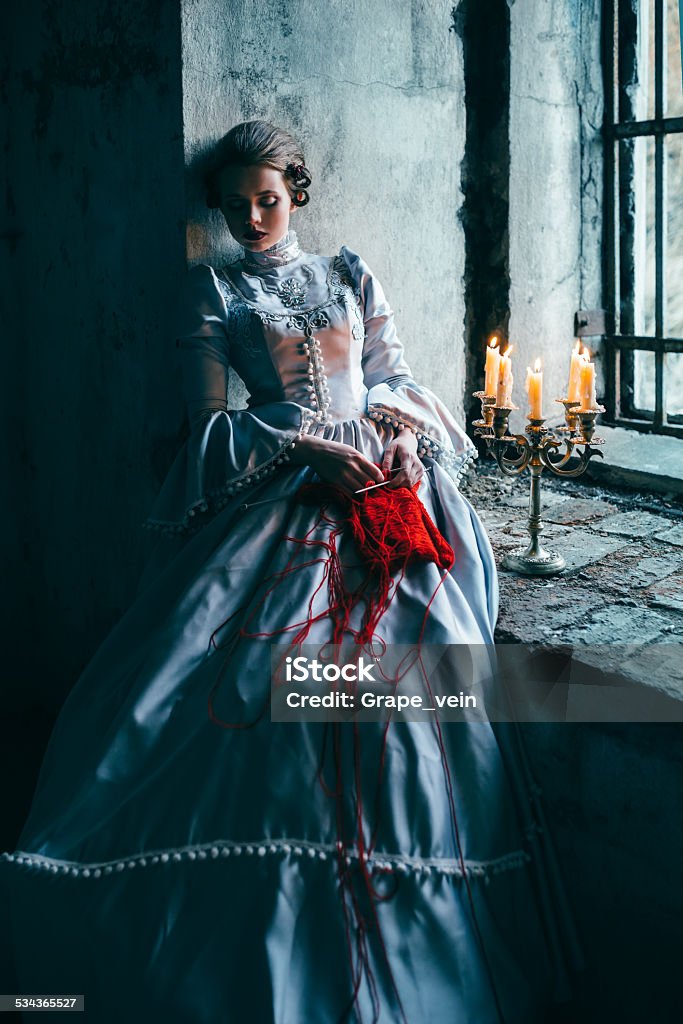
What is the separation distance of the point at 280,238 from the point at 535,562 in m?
1.10

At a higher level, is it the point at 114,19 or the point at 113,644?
the point at 114,19

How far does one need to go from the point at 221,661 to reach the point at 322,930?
57 centimetres

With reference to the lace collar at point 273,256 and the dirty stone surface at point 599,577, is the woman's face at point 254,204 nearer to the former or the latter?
the lace collar at point 273,256

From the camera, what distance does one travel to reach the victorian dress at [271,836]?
168 cm

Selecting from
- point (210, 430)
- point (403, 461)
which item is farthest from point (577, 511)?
point (210, 430)

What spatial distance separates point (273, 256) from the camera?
2.44 meters

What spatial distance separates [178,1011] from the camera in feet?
5.44

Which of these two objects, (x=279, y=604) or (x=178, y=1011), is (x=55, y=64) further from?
(x=178, y=1011)

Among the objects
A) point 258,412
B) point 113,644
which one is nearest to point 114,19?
point 258,412

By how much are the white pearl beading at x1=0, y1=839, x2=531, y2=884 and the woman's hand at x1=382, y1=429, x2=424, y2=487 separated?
89 cm

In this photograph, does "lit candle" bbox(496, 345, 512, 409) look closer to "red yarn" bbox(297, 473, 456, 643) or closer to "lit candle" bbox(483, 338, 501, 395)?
"lit candle" bbox(483, 338, 501, 395)

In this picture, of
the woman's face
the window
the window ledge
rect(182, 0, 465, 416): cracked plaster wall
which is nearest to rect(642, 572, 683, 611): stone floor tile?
the window ledge

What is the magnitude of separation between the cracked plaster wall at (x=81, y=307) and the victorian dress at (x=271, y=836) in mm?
753

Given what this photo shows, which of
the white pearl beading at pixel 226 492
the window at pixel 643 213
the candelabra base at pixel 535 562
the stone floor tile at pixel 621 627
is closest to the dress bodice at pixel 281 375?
the white pearl beading at pixel 226 492
